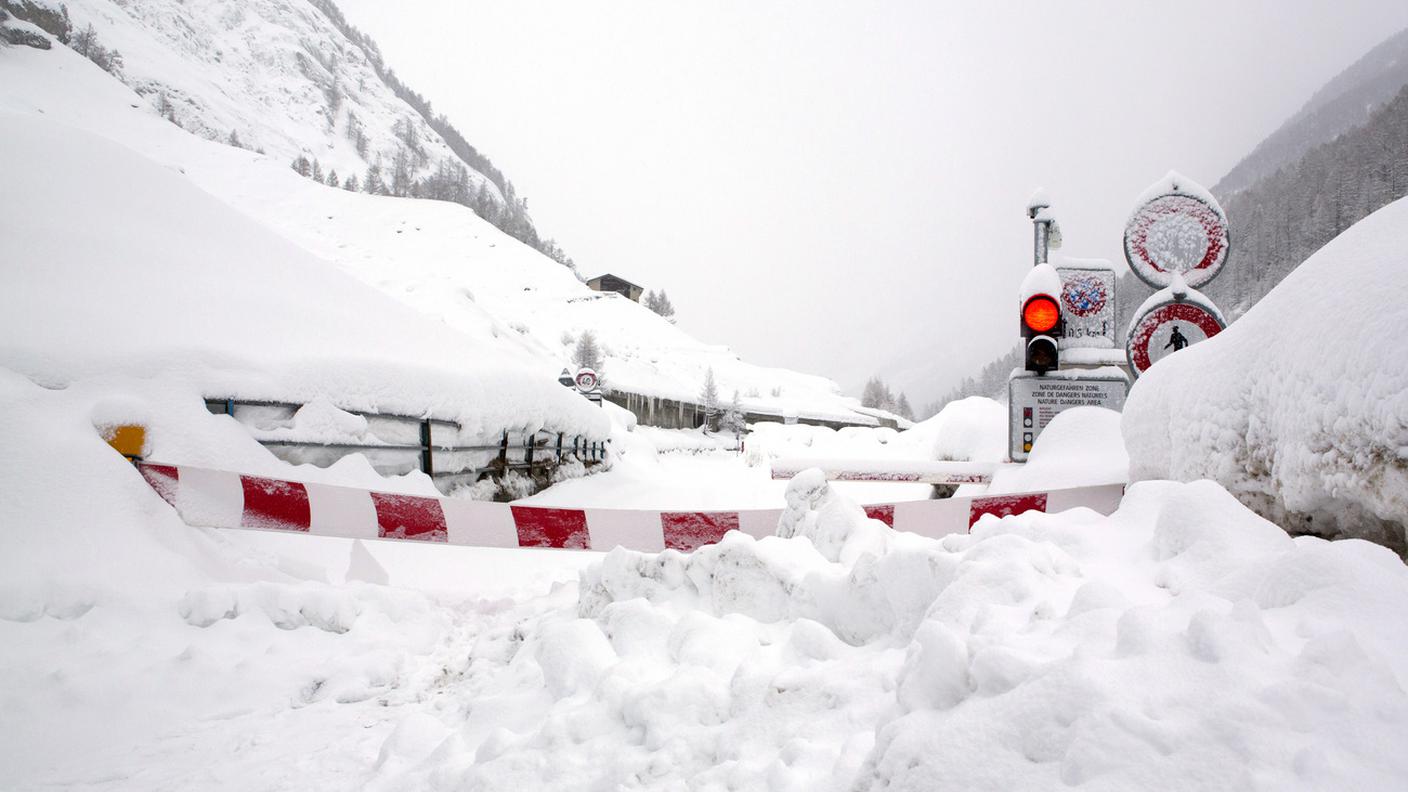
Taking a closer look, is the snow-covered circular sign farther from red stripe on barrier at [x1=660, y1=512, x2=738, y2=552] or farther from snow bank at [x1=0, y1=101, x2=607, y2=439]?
snow bank at [x1=0, y1=101, x2=607, y2=439]

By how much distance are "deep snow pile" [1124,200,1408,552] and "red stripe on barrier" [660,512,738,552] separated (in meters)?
2.32

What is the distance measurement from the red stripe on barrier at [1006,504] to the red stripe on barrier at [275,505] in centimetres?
396

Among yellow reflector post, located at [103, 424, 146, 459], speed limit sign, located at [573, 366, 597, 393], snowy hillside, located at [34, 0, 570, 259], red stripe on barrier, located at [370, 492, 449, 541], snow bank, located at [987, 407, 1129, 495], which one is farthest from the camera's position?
snowy hillside, located at [34, 0, 570, 259]

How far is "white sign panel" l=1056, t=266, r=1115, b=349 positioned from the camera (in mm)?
5719

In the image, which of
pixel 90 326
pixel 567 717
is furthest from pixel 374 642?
pixel 90 326

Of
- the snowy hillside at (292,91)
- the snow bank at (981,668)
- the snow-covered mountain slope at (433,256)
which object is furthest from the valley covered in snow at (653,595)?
the snowy hillside at (292,91)

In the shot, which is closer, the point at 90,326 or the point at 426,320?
the point at 90,326

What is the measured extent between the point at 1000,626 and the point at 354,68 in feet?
383

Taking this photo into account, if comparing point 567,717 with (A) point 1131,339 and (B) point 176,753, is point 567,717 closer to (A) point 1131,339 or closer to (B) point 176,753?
(B) point 176,753

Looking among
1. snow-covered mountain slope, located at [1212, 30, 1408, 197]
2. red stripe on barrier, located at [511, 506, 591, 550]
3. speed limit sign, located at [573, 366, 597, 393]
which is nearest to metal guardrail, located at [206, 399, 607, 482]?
red stripe on barrier, located at [511, 506, 591, 550]

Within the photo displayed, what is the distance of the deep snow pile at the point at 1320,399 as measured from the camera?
5.83ft

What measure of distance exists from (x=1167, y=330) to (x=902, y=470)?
8.42ft

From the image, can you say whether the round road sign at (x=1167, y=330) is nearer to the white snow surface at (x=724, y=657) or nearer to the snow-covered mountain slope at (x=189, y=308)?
the white snow surface at (x=724, y=657)

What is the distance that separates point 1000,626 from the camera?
1.66 meters
